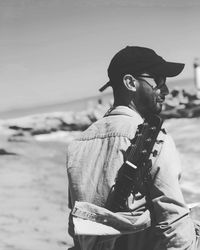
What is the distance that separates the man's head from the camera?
1.44 m

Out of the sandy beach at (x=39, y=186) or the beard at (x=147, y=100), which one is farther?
the sandy beach at (x=39, y=186)

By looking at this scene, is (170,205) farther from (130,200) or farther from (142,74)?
(142,74)

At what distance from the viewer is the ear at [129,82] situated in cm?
145

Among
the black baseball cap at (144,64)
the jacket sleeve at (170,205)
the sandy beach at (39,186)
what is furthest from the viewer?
the sandy beach at (39,186)

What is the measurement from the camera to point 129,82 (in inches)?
57.1

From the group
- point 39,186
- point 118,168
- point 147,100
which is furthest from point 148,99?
point 39,186

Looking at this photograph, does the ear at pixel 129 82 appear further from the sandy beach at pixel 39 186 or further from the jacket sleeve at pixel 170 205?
the sandy beach at pixel 39 186

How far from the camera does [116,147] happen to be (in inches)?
54.4

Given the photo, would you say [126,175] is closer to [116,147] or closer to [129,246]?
[116,147]

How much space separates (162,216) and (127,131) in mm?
253

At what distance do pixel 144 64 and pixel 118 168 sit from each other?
316 mm

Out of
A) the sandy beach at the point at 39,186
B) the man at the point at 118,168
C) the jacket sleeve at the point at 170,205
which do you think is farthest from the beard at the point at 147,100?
the sandy beach at the point at 39,186

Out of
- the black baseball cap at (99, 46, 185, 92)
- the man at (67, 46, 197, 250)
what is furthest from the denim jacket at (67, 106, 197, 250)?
the black baseball cap at (99, 46, 185, 92)

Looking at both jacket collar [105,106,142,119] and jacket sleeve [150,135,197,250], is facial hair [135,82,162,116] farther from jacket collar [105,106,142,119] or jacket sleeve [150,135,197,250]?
jacket sleeve [150,135,197,250]
